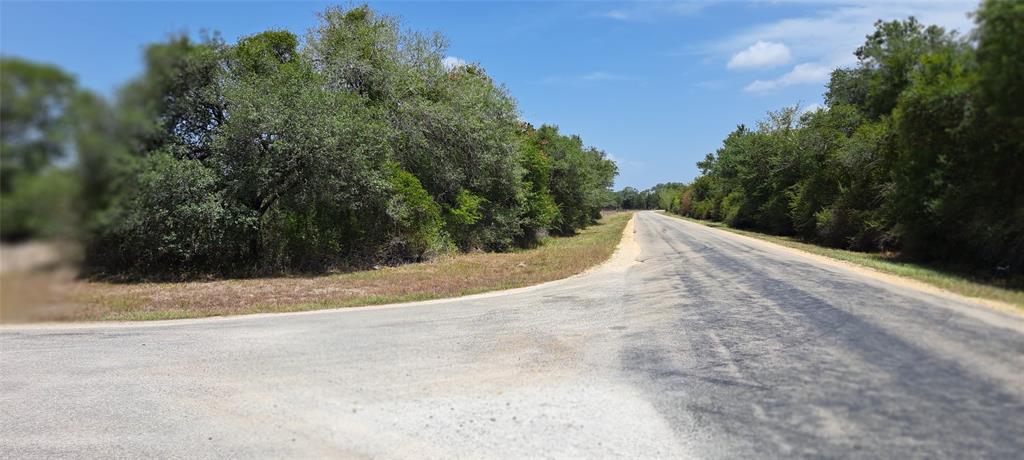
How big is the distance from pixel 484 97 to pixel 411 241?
38.1 feet

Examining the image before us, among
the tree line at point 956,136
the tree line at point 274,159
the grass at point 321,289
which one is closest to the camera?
the tree line at point 274,159

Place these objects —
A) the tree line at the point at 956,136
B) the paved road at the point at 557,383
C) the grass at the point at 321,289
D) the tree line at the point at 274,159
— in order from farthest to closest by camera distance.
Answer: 1. the grass at the point at 321,289
2. the paved road at the point at 557,383
3. the tree line at the point at 956,136
4. the tree line at the point at 274,159

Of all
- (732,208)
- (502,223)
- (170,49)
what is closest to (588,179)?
(732,208)

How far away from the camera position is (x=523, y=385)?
7.57 m

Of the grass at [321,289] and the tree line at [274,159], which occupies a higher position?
the tree line at [274,159]

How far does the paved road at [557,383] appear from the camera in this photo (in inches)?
153

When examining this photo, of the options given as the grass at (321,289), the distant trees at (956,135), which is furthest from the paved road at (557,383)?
the grass at (321,289)

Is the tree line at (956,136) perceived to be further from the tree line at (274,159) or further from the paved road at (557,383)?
the tree line at (274,159)

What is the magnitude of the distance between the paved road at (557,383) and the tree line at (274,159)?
206 centimetres

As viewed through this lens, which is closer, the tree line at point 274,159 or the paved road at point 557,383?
the tree line at point 274,159

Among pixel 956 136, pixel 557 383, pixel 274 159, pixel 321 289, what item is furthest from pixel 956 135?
pixel 274 159

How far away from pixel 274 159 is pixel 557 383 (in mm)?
15026

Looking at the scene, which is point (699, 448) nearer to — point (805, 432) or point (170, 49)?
point (805, 432)

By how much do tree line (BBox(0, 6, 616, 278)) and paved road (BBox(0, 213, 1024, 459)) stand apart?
206 cm
